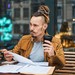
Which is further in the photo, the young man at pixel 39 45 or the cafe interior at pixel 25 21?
the cafe interior at pixel 25 21

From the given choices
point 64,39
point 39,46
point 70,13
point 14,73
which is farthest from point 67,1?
point 14,73

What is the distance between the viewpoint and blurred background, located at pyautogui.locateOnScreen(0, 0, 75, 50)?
623 cm

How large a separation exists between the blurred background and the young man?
10.2ft

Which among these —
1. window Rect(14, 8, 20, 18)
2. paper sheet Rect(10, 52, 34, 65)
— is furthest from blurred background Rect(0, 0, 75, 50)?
paper sheet Rect(10, 52, 34, 65)

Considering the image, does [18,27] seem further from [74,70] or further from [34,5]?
[74,70]

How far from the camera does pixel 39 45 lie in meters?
2.96

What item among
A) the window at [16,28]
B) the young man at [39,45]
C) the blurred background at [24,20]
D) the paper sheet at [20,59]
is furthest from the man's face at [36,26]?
the window at [16,28]

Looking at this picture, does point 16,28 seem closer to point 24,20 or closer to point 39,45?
point 24,20

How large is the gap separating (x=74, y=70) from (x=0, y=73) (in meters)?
1.56

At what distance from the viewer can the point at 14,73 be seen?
7.25ft

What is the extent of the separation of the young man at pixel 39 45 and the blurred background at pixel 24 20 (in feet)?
10.2

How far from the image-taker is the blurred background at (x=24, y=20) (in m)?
6.23

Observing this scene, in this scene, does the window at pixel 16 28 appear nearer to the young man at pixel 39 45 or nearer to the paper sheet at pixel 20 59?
the young man at pixel 39 45

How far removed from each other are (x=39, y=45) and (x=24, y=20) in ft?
11.4
